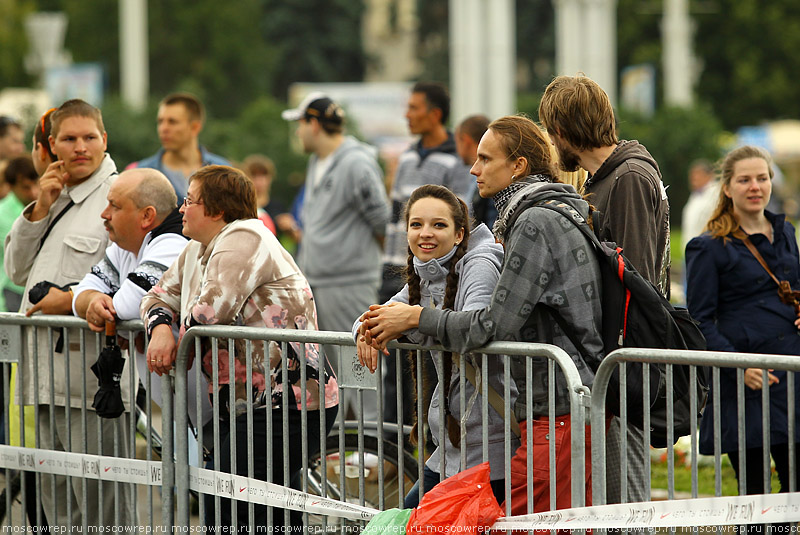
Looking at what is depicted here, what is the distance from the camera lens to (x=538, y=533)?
4.02m

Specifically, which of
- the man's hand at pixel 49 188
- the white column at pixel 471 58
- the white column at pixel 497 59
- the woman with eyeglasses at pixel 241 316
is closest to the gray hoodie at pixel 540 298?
the woman with eyeglasses at pixel 241 316

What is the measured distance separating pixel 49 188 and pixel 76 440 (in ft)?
3.85

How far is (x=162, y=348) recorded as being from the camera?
4.72m

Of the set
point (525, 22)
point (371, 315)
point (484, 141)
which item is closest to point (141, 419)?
point (371, 315)

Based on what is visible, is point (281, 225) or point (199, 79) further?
point (199, 79)

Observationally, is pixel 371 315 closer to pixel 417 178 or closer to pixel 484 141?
pixel 484 141

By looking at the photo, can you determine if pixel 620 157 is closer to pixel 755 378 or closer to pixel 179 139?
pixel 755 378

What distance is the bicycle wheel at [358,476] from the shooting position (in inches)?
182

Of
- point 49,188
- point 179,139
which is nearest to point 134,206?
point 49,188

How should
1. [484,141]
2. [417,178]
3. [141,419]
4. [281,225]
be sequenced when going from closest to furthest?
1. [484,141]
2. [141,419]
3. [417,178]
4. [281,225]

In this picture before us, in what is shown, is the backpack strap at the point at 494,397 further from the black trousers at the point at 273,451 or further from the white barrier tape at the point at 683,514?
the black trousers at the point at 273,451

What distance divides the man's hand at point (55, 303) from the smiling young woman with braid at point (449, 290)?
Result: 1.62m

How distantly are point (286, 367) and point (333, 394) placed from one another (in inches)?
11.9

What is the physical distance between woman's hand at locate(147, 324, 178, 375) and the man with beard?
1.68 metres
